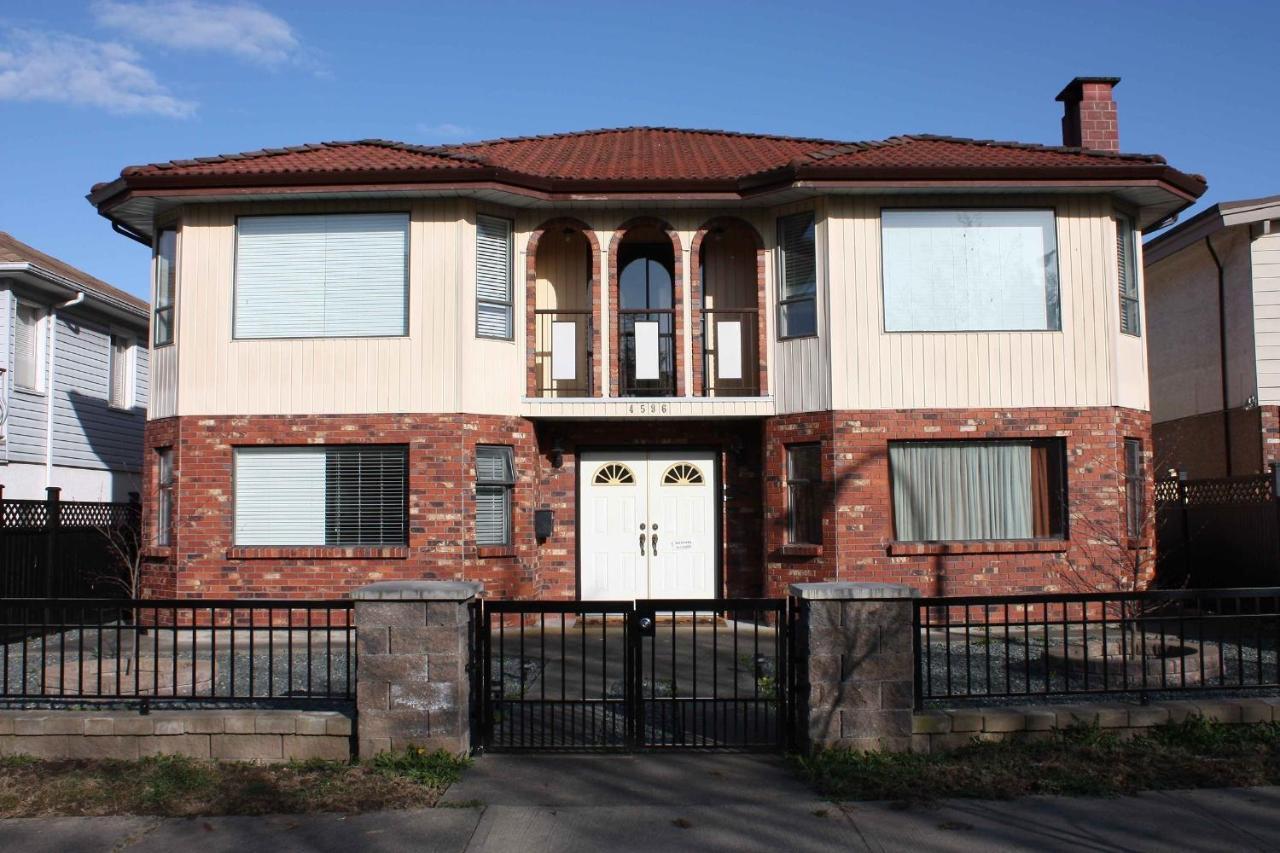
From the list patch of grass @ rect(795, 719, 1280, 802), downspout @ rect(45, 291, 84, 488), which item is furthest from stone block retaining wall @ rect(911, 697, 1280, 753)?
downspout @ rect(45, 291, 84, 488)

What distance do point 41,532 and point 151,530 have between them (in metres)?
1.39

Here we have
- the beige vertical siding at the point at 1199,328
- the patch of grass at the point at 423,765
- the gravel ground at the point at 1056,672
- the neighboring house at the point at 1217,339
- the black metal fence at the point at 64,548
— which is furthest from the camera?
the beige vertical siding at the point at 1199,328

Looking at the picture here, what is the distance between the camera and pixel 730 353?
14172 mm

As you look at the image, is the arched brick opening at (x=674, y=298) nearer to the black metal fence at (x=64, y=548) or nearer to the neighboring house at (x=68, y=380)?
the black metal fence at (x=64, y=548)

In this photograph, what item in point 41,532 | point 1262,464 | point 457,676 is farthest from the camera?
point 1262,464

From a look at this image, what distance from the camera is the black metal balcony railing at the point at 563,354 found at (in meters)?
14.2

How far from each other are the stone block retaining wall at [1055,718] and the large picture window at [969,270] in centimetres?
696

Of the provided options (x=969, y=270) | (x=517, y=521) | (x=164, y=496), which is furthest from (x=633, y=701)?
(x=164, y=496)

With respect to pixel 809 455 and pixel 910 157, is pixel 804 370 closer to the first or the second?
pixel 809 455

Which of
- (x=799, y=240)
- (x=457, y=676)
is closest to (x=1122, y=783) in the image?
(x=457, y=676)

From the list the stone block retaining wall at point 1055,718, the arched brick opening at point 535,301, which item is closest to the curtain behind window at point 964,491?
the arched brick opening at point 535,301

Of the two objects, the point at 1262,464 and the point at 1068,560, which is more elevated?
the point at 1262,464

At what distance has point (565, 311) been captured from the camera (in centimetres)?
1408

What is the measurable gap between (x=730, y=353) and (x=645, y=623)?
7.43 meters
